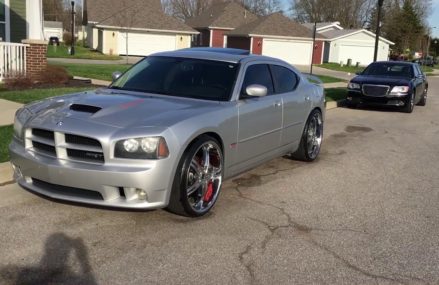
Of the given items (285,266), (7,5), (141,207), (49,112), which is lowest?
(285,266)

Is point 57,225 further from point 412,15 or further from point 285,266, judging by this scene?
point 412,15

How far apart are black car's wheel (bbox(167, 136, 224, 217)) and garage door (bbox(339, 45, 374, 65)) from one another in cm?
5331

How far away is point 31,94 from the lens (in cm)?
1173

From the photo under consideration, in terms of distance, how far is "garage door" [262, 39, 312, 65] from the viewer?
163 ft

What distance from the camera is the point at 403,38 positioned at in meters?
75.9

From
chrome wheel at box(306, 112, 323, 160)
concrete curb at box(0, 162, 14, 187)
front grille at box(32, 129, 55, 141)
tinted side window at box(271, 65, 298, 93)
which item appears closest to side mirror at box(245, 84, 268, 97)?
tinted side window at box(271, 65, 298, 93)

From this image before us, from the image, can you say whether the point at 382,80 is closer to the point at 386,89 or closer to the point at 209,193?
the point at 386,89

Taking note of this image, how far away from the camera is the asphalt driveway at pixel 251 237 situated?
3982 millimetres

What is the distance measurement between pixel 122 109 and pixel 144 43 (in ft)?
140

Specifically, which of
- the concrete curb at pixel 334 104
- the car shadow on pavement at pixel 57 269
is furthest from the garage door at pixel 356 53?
the car shadow on pavement at pixel 57 269

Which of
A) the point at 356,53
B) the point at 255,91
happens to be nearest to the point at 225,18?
the point at 356,53

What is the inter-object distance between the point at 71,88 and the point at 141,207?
910 cm

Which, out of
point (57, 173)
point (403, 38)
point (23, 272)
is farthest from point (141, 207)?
point (403, 38)

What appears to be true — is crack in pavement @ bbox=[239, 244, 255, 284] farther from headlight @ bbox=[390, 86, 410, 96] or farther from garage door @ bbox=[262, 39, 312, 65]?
garage door @ bbox=[262, 39, 312, 65]
